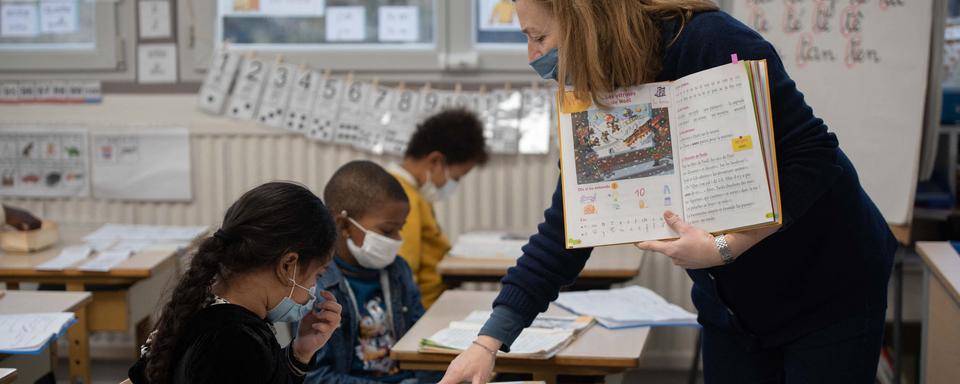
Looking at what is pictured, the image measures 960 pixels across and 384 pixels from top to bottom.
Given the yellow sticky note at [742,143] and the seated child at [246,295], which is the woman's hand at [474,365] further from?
the yellow sticky note at [742,143]

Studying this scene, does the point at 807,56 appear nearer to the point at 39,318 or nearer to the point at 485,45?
the point at 485,45

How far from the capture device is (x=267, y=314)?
1.69m

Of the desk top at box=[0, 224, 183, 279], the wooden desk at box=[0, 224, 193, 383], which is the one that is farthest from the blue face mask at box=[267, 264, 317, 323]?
the desk top at box=[0, 224, 183, 279]

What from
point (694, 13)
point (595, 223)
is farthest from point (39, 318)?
point (694, 13)

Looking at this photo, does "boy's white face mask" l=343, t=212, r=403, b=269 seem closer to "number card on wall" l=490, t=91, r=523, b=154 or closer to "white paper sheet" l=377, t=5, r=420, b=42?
"number card on wall" l=490, t=91, r=523, b=154

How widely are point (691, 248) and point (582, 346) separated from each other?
866 mm

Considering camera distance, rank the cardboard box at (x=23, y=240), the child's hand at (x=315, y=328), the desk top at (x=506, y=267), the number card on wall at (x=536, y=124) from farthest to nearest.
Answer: the number card on wall at (x=536, y=124)
the cardboard box at (x=23, y=240)
the desk top at (x=506, y=267)
the child's hand at (x=315, y=328)

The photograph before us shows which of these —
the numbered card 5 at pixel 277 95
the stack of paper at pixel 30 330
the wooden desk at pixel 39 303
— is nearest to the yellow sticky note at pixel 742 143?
the stack of paper at pixel 30 330

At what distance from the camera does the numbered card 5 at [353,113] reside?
4.11 m

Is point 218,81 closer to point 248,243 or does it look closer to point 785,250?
point 248,243

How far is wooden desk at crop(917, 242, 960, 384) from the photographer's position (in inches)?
89.9

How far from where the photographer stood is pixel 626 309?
2.53 m

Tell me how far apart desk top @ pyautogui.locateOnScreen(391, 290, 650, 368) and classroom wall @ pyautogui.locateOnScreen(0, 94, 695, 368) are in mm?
1571

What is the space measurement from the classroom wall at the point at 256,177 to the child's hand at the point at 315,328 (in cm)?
230
